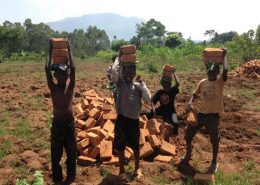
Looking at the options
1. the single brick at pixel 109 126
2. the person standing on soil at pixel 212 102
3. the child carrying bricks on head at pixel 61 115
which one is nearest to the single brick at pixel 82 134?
the single brick at pixel 109 126

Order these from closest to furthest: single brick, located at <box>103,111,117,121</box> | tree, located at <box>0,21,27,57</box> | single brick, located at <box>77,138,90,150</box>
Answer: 1. single brick, located at <box>77,138,90,150</box>
2. single brick, located at <box>103,111,117,121</box>
3. tree, located at <box>0,21,27,57</box>

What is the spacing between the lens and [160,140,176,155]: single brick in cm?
638

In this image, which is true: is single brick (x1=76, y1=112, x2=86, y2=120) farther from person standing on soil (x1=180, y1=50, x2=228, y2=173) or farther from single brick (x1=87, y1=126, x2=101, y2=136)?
person standing on soil (x1=180, y1=50, x2=228, y2=173)

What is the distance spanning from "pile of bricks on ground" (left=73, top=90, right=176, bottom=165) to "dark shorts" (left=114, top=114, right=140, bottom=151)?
578 millimetres

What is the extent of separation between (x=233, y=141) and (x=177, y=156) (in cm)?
174

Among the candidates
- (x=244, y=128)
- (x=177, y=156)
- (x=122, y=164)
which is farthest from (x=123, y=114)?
(x=244, y=128)

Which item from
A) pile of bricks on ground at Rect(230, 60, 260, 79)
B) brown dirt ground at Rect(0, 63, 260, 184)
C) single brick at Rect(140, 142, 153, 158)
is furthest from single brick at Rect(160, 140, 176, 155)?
pile of bricks on ground at Rect(230, 60, 260, 79)

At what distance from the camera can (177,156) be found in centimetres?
644

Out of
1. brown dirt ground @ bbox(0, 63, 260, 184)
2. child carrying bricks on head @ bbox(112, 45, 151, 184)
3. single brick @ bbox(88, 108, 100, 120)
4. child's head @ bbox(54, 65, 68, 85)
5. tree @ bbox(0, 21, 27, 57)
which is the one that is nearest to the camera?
child's head @ bbox(54, 65, 68, 85)

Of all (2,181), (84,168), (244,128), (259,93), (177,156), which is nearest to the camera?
(2,181)

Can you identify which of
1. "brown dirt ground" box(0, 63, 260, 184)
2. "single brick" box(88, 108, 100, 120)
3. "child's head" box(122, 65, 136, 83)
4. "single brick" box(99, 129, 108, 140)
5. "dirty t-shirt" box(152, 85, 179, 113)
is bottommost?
"brown dirt ground" box(0, 63, 260, 184)

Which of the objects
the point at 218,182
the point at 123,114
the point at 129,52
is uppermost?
the point at 129,52

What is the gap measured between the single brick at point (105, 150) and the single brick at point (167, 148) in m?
0.85

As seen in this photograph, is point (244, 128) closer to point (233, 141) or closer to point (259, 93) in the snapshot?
point (233, 141)
